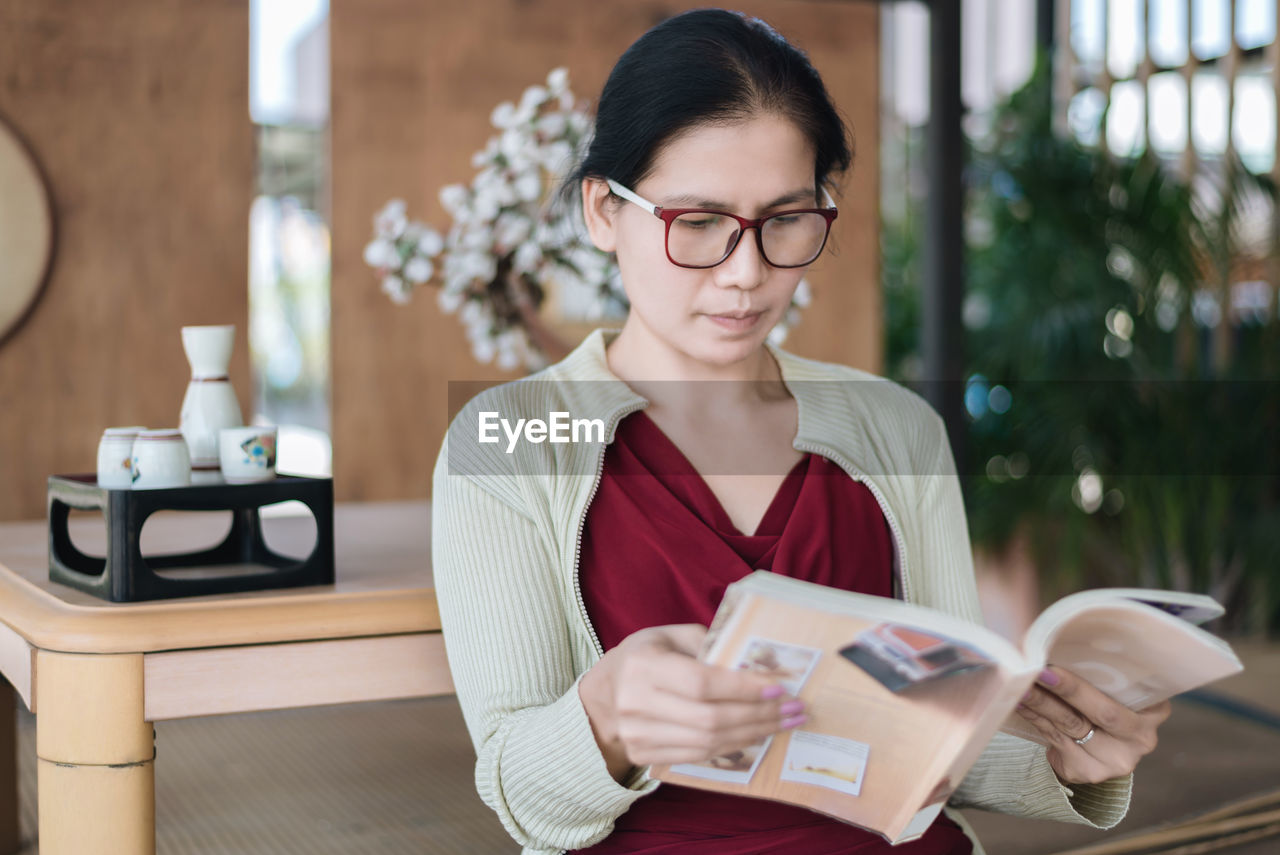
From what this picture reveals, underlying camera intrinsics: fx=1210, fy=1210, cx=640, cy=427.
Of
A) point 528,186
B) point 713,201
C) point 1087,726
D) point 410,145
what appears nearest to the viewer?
point 1087,726

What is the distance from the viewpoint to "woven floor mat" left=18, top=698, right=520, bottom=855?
7.59ft

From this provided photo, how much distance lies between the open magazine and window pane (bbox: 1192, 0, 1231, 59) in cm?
409

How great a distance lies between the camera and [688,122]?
1177 mm

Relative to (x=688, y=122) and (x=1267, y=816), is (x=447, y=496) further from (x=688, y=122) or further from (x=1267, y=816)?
(x=1267, y=816)

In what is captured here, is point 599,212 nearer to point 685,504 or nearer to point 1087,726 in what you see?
point 685,504

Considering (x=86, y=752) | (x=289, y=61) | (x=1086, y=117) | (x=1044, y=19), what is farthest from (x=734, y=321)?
(x=289, y=61)

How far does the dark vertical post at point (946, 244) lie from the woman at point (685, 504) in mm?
2575

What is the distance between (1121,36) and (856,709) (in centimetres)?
447

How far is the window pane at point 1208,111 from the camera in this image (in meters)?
4.38

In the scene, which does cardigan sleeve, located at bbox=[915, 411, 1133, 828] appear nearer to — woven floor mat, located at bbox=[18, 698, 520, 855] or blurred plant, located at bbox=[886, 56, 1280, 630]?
woven floor mat, located at bbox=[18, 698, 520, 855]

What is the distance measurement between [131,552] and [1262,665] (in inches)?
139

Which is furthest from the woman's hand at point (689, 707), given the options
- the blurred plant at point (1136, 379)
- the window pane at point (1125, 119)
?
the window pane at point (1125, 119)

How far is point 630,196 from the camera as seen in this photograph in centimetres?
121

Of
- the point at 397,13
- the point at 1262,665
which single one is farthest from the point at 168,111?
the point at 1262,665
